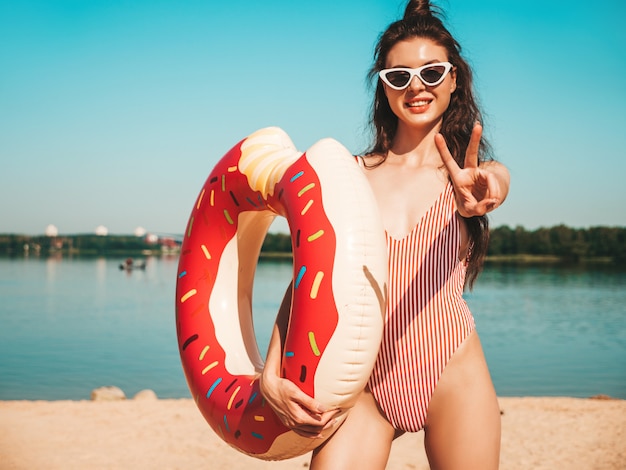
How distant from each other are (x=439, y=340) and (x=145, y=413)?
232 inches

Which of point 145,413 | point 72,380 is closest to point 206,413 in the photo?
point 145,413

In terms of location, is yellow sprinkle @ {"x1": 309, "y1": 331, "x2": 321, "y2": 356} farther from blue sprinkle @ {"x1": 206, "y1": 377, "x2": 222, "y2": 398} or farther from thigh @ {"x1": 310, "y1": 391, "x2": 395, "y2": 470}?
blue sprinkle @ {"x1": 206, "y1": 377, "x2": 222, "y2": 398}

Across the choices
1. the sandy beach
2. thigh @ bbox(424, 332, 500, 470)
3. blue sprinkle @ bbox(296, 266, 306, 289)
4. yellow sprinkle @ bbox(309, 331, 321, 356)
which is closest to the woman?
thigh @ bbox(424, 332, 500, 470)

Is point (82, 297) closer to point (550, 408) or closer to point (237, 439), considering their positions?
point (550, 408)

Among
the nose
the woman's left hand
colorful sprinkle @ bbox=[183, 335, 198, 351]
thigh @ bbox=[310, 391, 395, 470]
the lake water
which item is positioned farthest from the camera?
the lake water

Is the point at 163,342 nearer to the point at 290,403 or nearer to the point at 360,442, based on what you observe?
the point at 360,442

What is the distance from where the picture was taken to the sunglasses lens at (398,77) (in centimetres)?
220

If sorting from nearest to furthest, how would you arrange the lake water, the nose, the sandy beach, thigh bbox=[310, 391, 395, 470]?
thigh bbox=[310, 391, 395, 470] → the nose → the sandy beach → the lake water

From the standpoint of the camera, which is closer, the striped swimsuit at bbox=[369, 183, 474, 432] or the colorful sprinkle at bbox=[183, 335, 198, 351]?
the striped swimsuit at bbox=[369, 183, 474, 432]

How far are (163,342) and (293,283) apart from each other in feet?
49.1

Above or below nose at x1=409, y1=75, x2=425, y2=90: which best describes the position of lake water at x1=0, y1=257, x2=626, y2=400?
below

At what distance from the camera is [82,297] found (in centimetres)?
2928

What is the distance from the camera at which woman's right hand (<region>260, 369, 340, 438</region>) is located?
6.18 feet

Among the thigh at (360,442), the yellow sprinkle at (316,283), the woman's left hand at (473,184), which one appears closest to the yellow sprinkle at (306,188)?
the yellow sprinkle at (316,283)
